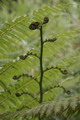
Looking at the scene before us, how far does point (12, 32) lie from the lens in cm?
98

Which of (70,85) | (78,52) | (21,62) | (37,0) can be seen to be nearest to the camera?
(21,62)

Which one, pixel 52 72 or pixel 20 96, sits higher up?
pixel 52 72

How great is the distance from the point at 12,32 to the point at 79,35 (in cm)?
37

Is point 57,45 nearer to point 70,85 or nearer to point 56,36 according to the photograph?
point 56,36

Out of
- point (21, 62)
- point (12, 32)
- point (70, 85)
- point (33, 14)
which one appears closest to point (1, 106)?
point (21, 62)

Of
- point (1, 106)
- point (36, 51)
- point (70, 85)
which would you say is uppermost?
point (36, 51)

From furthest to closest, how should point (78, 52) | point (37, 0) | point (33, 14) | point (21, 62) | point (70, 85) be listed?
point (37, 0) → point (78, 52) → point (70, 85) → point (21, 62) → point (33, 14)

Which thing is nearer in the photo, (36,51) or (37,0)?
(36,51)

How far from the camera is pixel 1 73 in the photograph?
1011mm

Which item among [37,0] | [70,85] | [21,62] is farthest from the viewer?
[37,0]

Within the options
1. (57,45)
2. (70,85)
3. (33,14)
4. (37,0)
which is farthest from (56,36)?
(37,0)

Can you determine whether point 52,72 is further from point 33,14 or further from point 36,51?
point 33,14

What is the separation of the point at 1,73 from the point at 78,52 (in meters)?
1.48

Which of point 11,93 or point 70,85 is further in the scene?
point 70,85
